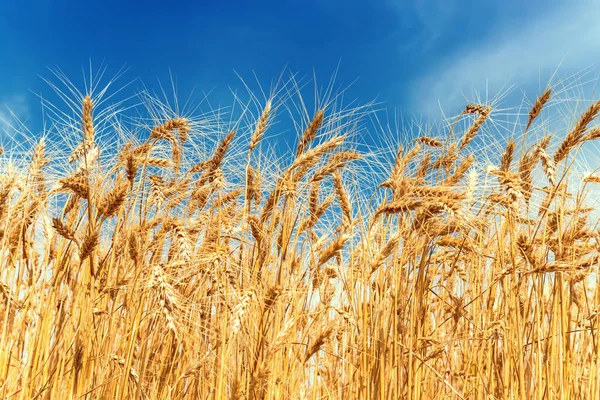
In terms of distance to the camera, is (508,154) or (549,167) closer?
(549,167)

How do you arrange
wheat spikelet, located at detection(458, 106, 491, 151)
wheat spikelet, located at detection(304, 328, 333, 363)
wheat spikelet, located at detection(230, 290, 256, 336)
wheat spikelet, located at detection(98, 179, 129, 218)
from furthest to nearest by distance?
wheat spikelet, located at detection(458, 106, 491, 151) → wheat spikelet, located at detection(304, 328, 333, 363) → wheat spikelet, located at detection(98, 179, 129, 218) → wheat spikelet, located at detection(230, 290, 256, 336)

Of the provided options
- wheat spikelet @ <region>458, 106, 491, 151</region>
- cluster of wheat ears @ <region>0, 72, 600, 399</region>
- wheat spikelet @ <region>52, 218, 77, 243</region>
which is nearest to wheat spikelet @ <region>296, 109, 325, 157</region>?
cluster of wheat ears @ <region>0, 72, 600, 399</region>

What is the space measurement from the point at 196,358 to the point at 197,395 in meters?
0.21

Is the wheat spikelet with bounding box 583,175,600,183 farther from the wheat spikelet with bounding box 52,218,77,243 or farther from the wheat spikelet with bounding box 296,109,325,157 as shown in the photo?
the wheat spikelet with bounding box 52,218,77,243

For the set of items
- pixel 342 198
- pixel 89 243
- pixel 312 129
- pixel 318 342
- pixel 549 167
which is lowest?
pixel 318 342

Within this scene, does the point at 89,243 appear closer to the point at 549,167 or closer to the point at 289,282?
the point at 289,282

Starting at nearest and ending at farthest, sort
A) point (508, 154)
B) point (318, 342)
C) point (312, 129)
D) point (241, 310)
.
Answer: point (241, 310) → point (318, 342) → point (312, 129) → point (508, 154)

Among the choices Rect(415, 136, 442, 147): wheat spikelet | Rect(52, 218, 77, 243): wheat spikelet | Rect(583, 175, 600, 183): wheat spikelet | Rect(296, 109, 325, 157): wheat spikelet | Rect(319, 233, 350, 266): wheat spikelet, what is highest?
Rect(415, 136, 442, 147): wheat spikelet

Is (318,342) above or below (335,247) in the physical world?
below

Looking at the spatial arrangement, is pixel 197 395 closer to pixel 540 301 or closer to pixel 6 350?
pixel 6 350

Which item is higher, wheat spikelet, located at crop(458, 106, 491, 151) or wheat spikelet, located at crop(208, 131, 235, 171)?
wheat spikelet, located at crop(458, 106, 491, 151)

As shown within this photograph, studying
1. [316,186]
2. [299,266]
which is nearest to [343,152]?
[316,186]

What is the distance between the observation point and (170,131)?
8.79 ft

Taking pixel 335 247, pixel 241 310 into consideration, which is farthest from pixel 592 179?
pixel 241 310
